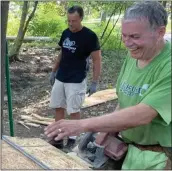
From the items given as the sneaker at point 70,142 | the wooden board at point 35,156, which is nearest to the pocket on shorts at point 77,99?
the sneaker at point 70,142

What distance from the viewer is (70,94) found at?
3635mm

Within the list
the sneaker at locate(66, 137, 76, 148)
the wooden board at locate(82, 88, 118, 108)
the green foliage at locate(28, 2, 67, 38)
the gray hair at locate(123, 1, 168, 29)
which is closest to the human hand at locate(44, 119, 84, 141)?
the gray hair at locate(123, 1, 168, 29)

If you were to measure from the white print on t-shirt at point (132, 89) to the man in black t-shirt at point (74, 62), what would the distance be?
2.15 meters

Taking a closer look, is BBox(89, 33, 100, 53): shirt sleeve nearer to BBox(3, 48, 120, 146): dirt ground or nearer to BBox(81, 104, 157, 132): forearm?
BBox(3, 48, 120, 146): dirt ground

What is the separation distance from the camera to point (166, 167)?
52.7 inches

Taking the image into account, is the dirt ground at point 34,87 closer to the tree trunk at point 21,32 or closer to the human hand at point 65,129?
the tree trunk at point 21,32

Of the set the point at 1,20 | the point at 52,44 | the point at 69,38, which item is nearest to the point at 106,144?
the point at 1,20

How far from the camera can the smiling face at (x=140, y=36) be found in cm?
123

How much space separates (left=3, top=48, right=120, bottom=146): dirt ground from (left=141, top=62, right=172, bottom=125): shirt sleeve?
9.75ft

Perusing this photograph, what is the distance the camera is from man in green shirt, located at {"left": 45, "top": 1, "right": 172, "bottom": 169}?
1.23 m

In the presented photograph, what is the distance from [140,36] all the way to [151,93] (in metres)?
0.20

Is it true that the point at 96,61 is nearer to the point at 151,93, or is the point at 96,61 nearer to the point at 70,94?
the point at 70,94

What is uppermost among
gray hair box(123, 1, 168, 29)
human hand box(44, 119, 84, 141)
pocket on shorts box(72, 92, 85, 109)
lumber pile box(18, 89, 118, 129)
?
gray hair box(123, 1, 168, 29)

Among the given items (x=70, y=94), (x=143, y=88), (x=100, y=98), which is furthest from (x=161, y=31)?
(x=100, y=98)
